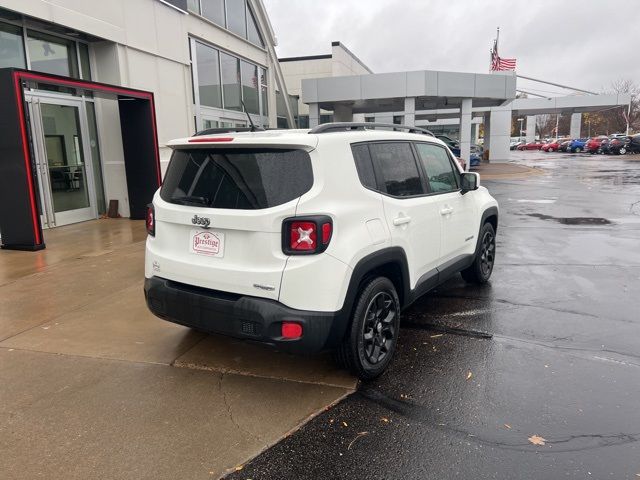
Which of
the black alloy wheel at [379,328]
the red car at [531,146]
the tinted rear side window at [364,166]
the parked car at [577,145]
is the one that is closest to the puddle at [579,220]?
the black alloy wheel at [379,328]

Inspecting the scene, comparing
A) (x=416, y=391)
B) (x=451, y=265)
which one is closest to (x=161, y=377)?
(x=416, y=391)

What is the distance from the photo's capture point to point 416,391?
357 centimetres

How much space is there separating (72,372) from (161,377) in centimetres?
73

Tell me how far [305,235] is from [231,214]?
53 cm

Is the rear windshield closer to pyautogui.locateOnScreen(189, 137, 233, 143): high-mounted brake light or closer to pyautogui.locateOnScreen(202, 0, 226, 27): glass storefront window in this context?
pyautogui.locateOnScreen(189, 137, 233, 143): high-mounted brake light

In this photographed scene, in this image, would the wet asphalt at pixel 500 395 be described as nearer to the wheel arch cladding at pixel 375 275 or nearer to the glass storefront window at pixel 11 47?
the wheel arch cladding at pixel 375 275

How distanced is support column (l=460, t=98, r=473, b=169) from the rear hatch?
2224 cm

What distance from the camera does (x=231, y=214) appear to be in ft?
10.7

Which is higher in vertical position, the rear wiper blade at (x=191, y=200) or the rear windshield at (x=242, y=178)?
the rear windshield at (x=242, y=178)

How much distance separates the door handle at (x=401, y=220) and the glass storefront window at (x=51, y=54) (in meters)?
8.54

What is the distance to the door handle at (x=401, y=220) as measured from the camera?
381 cm

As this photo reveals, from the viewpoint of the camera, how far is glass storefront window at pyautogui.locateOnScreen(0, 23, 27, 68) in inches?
339

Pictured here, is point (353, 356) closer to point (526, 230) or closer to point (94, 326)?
point (94, 326)

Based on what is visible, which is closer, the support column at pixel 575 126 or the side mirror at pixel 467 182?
the side mirror at pixel 467 182
